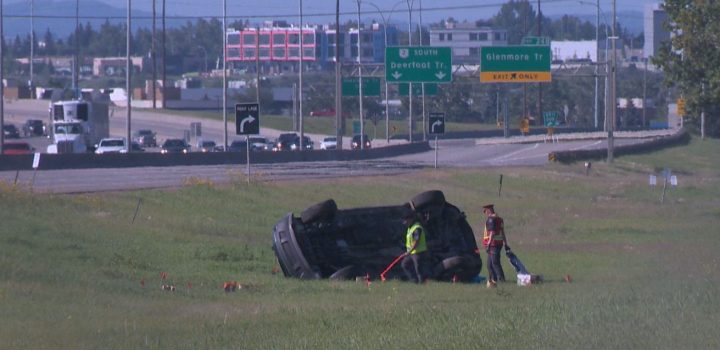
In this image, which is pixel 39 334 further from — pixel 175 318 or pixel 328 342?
pixel 328 342

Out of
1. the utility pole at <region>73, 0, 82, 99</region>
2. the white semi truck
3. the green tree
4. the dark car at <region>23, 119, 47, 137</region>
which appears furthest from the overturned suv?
the dark car at <region>23, 119, 47, 137</region>

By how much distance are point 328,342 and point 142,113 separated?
10265 centimetres

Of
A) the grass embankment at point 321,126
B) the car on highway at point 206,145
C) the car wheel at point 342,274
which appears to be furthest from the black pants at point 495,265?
the grass embankment at point 321,126

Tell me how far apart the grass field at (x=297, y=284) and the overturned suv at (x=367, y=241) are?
77cm

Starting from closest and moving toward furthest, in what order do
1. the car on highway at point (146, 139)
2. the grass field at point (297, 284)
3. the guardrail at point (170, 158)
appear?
the grass field at point (297, 284)
the guardrail at point (170, 158)
the car on highway at point (146, 139)

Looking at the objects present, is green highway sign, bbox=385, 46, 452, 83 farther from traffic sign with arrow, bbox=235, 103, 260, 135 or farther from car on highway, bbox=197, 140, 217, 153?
car on highway, bbox=197, 140, 217, 153

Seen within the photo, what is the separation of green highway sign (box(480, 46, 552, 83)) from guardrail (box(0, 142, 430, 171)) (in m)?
10.5

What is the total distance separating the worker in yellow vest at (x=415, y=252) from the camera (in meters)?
20.6

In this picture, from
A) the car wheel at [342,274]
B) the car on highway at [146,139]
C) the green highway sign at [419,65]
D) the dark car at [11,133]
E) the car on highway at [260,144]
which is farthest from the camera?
the dark car at [11,133]

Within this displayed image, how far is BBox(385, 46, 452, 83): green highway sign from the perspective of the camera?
2363 inches

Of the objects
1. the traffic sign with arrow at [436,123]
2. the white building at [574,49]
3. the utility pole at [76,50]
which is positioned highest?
the white building at [574,49]

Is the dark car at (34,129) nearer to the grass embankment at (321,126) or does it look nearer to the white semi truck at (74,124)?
the grass embankment at (321,126)

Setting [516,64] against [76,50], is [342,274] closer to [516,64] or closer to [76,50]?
[516,64]

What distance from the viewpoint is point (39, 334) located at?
1297cm
